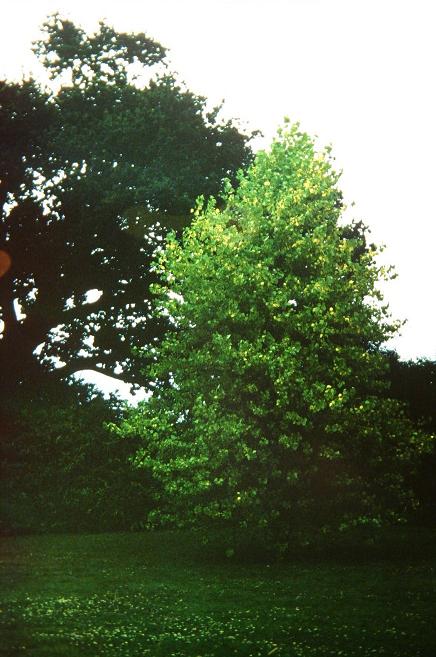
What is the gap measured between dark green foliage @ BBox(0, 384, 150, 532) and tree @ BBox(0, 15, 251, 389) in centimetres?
653

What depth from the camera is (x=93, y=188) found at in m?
33.8

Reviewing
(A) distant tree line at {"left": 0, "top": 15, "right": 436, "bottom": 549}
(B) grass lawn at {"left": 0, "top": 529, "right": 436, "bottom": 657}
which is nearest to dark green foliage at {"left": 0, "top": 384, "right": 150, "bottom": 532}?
(A) distant tree line at {"left": 0, "top": 15, "right": 436, "bottom": 549}

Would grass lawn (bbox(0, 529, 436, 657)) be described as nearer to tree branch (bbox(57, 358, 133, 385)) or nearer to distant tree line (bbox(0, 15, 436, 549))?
distant tree line (bbox(0, 15, 436, 549))

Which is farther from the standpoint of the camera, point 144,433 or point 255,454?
point 144,433

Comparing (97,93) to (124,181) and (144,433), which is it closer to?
(124,181)

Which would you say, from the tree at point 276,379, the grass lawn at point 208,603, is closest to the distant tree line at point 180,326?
the tree at point 276,379

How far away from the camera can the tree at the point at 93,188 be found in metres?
33.6

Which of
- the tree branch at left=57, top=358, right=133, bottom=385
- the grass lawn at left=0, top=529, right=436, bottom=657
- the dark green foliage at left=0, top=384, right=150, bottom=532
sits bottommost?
the grass lawn at left=0, top=529, right=436, bottom=657

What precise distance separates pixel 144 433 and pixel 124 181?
15870 mm

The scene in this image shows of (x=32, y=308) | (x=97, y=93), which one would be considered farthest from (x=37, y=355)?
(x=97, y=93)

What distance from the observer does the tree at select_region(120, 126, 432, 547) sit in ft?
63.8

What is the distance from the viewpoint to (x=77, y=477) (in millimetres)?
27203

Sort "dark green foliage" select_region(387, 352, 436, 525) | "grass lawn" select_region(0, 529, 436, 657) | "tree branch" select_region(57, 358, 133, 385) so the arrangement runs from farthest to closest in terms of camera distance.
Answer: "tree branch" select_region(57, 358, 133, 385) < "dark green foliage" select_region(387, 352, 436, 525) < "grass lawn" select_region(0, 529, 436, 657)

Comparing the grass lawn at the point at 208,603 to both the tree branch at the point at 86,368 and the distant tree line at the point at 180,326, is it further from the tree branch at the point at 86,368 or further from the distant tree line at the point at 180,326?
the tree branch at the point at 86,368
